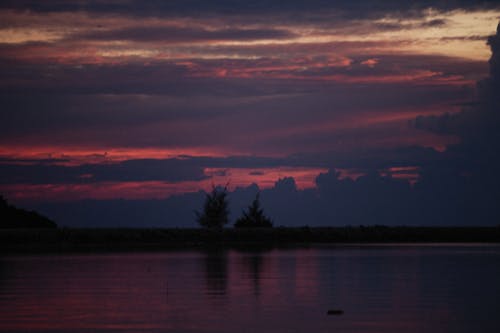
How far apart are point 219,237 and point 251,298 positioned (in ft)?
263

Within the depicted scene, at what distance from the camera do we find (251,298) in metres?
32.1

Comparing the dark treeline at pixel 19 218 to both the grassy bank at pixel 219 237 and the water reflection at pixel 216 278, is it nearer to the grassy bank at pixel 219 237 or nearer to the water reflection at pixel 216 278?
the grassy bank at pixel 219 237

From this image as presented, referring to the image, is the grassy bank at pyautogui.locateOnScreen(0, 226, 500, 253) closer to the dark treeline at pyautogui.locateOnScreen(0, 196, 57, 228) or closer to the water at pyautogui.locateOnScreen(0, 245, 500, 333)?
the dark treeline at pyautogui.locateOnScreen(0, 196, 57, 228)

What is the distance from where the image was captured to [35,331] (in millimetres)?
23734

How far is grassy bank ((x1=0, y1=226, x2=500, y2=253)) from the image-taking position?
10262 cm

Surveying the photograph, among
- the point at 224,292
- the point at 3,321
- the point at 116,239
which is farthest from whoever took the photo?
the point at 116,239

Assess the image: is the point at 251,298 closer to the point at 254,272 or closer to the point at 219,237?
the point at 254,272

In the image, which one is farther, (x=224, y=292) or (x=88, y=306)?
(x=224, y=292)

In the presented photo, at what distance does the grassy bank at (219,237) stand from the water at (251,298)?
2008 inches

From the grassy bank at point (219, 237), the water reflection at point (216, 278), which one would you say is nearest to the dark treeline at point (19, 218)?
the grassy bank at point (219, 237)

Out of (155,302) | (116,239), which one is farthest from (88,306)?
(116,239)

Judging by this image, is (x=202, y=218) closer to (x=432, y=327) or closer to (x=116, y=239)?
(x=116, y=239)

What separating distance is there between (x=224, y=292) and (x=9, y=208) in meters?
90.8

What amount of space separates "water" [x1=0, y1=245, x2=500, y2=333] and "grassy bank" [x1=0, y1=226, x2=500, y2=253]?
51.0 meters
